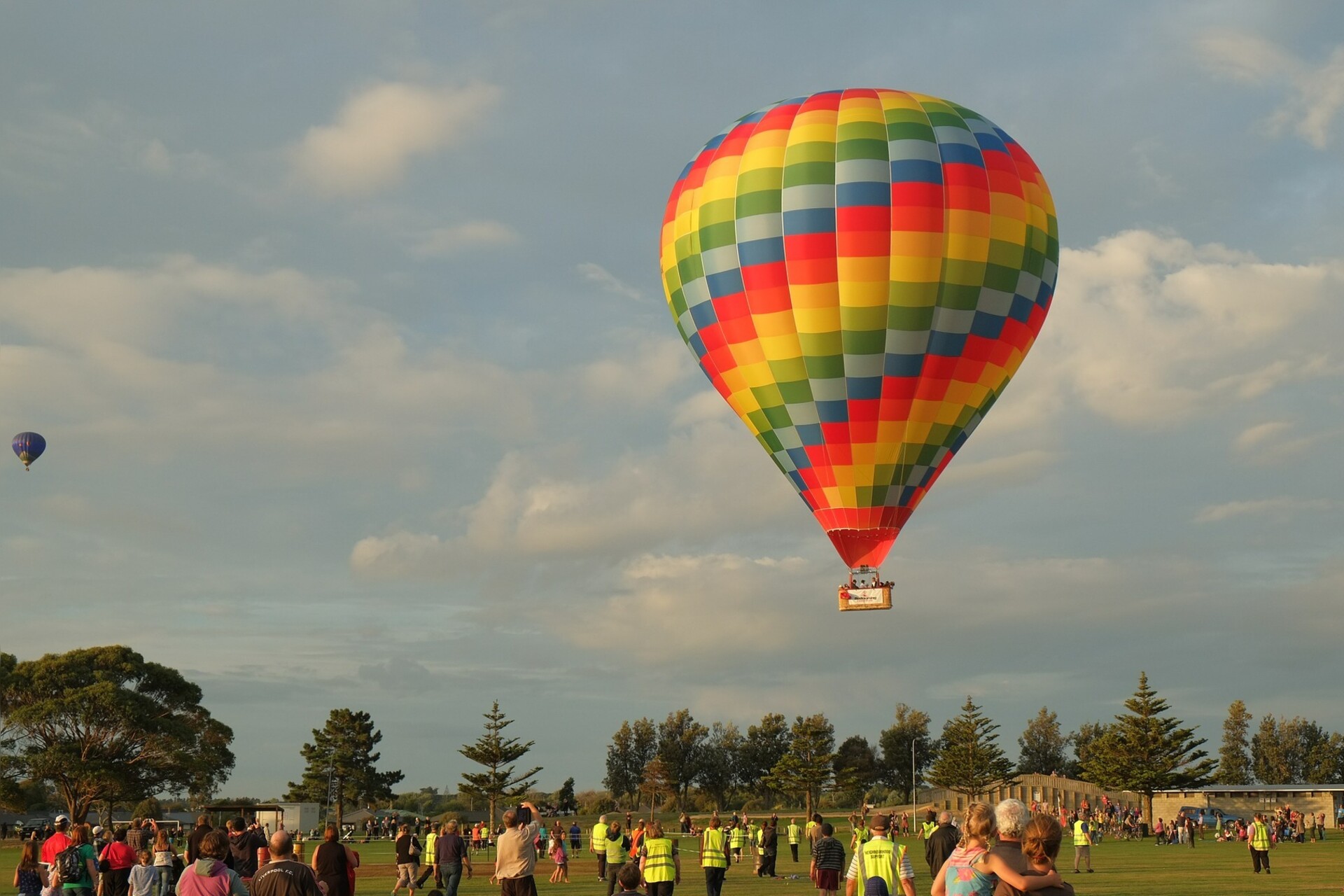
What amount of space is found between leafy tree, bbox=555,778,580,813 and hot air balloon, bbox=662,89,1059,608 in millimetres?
81679

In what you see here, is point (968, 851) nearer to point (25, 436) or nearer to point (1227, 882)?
point (1227, 882)

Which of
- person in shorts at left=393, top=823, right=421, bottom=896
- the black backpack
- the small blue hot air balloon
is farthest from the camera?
the small blue hot air balloon

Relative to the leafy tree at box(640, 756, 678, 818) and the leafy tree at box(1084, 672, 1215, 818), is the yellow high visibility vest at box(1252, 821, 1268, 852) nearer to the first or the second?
the leafy tree at box(1084, 672, 1215, 818)

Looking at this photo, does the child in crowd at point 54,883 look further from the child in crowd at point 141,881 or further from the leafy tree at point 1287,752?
the leafy tree at point 1287,752

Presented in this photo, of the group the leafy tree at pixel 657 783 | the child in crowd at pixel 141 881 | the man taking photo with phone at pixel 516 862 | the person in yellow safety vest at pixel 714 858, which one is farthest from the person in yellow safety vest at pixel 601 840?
the leafy tree at pixel 657 783

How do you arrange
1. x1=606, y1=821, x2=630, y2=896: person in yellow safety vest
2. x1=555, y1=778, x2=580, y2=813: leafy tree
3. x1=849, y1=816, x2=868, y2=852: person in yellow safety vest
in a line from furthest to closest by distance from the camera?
x1=555, y1=778, x2=580, y2=813: leafy tree < x1=606, y1=821, x2=630, y2=896: person in yellow safety vest < x1=849, y1=816, x2=868, y2=852: person in yellow safety vest

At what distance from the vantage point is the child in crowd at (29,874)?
1558 centimetres

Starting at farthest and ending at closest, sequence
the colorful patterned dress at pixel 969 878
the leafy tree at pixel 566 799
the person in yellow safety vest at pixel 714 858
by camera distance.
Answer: the leafy tree at pixel 566 799 < the person in yellow safety vest at pixel 714 858 < the colorful patterned dress at pixel 969 878

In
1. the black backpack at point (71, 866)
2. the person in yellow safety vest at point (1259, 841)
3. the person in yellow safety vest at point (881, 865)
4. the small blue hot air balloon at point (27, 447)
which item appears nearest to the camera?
the person in yellow safety vest at point (881, 865)

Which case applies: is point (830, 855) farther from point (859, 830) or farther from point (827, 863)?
point (859, 830)

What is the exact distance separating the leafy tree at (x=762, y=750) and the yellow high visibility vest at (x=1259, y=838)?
8175cm

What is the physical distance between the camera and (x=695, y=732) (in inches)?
4493

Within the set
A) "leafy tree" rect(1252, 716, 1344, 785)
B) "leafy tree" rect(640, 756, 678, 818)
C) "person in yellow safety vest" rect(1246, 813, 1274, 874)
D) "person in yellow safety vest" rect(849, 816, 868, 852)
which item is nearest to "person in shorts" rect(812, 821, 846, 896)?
"person in yellow safety vest" rect(849, 816, 868, 852)

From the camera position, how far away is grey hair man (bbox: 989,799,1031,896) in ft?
23.0
